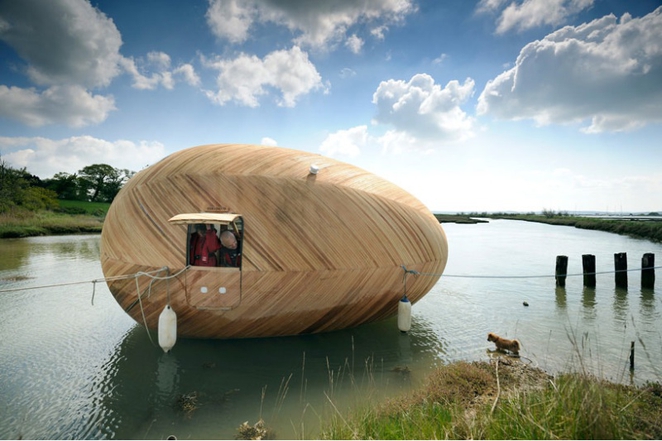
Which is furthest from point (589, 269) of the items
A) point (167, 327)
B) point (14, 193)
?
point (14, 193)

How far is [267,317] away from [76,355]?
3.82m

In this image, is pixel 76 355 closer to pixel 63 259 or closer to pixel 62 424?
pixel 62 424

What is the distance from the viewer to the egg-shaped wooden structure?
20.7 ft

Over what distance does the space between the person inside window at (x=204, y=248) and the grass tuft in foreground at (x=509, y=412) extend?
3876mm

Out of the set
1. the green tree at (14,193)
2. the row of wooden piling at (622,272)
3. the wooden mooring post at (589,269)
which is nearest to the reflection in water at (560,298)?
the row of wooden piling at (622,272)

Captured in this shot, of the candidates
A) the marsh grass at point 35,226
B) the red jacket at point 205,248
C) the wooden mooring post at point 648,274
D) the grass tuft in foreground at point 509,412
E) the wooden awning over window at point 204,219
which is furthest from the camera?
the marsh grass at point 35,226

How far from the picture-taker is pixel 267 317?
21.5 feet

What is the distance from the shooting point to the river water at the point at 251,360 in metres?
4.54

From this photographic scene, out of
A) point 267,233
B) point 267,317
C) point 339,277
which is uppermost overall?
point 267,233

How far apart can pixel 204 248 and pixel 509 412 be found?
5583mm

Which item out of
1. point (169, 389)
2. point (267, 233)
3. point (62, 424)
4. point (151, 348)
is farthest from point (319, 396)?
point (151, 348)

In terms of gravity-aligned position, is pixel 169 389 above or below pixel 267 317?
below

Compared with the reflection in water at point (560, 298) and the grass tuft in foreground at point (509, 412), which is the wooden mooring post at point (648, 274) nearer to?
the reflection in water at point (560, 298)

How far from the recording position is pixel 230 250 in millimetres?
6852
